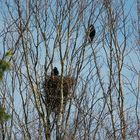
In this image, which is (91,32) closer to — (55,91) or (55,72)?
(55,72)

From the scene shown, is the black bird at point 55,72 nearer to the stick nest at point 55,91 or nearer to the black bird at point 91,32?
the stick nest at point 55,91

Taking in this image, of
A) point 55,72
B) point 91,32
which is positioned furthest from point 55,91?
point 91,32

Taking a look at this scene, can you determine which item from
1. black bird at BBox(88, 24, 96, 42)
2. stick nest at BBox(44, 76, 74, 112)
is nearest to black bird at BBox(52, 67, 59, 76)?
stick nest at BBox(44, 76, 74, 112)

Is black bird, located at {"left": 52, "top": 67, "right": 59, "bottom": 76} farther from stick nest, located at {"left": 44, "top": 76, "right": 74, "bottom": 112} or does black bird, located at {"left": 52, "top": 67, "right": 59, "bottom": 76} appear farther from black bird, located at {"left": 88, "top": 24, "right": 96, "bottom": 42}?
black bird, located at {"left": 88, "top": 24, "right": 96, "bottom": 42}

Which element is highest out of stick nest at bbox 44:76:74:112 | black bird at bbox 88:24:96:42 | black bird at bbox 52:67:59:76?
black bird at bbox 88:24:96:42

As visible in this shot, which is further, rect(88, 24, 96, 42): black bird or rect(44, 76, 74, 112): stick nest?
rect(88, 24, 96, 42): black bird

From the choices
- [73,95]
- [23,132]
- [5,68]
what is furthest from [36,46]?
[5,68]

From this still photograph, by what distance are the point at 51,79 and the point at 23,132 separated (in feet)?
3.70

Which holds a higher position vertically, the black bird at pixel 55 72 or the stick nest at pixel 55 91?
the black bird at pixel 55 72

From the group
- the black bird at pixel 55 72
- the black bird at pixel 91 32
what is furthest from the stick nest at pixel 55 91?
the black bird at pixel 91 32

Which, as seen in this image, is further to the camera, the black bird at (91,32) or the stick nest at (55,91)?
the black bird at (91,32)

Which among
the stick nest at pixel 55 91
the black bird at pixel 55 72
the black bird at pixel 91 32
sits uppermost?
the black bird at pixel 91 32

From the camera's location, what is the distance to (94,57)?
8.48m

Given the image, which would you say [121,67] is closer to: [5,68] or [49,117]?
[49,117]
